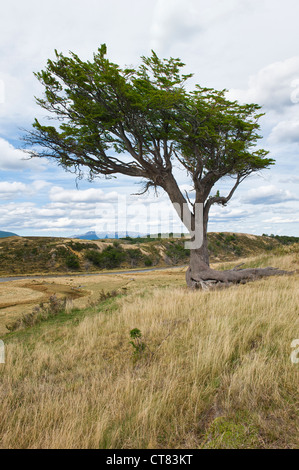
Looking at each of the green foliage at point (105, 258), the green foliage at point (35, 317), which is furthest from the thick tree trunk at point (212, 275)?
the green foliage at point (105, 258)

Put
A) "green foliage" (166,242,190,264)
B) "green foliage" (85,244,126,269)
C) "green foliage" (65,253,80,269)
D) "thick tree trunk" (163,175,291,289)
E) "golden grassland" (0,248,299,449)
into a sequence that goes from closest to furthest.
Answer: "golden grassland" (0,248,299,449), "thick tree trunk" (163,175,291,289), "green foliage" (65,253,80,269), "green foliage" (85,244,126,269), "green foliage" (166,242,190,264)

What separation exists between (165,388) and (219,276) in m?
8.46

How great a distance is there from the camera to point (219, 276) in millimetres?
11156

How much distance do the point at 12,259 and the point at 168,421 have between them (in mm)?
49056

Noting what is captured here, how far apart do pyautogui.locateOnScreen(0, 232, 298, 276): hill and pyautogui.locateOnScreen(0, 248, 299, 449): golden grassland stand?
3889cm

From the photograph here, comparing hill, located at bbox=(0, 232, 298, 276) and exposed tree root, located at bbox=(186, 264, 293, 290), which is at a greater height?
exposed tree root, located at bbox=(186, 264, 293, 290)

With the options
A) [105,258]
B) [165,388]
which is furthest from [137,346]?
[105,258]

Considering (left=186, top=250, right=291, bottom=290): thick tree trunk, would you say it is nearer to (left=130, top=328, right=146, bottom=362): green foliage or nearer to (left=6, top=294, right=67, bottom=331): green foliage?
(left=6, top=294, right=67, bottom=331): green foliage

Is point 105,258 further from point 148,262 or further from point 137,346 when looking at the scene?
point 137,346

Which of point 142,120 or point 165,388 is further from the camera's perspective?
point 142,120

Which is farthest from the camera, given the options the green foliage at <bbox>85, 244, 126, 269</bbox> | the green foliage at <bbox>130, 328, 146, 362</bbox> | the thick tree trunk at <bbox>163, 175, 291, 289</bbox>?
the green foliage at <bbox>85, 244, 126, 269</bbox>

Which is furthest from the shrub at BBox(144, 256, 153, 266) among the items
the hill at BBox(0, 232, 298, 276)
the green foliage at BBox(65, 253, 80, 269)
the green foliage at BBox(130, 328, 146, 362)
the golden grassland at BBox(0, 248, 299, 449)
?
the green foliage at BBox(130, 328, 146, 362)

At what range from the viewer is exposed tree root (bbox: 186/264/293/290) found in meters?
11.1

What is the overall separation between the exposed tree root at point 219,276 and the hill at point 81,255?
112 feet
